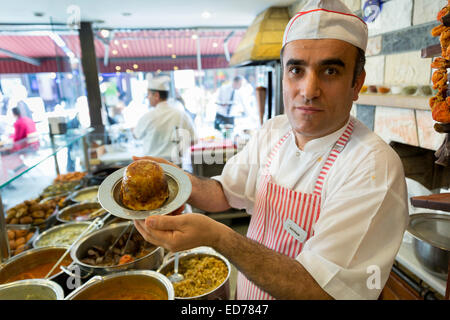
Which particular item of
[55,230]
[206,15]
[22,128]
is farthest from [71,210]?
[206,15]

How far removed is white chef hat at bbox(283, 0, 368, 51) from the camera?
934mm

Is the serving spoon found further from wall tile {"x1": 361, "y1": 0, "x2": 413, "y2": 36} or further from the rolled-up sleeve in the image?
wall tile {"x1": 361, "y1": 0, "x2": 413, "y2": 36}

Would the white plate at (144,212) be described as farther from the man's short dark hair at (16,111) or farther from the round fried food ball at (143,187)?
the man's short dark hair at (16,111)

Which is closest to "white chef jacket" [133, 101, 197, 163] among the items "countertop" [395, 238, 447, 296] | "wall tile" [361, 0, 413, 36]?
"wall tile" [361, 0, 413, 36]

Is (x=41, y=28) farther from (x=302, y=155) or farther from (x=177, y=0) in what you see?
(x=302, y=155)

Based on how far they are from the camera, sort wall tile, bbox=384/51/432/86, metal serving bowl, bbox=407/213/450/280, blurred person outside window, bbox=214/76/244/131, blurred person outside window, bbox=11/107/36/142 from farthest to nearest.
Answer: blurred person outside window, bbox=214/76/244/131 < blurred person outside window, bbox=11/107/36/142 < wall tile, bbox=384/51/432/86 < metal serving bowl, bbox=407/213/450/280

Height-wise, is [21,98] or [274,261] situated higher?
[21,98]

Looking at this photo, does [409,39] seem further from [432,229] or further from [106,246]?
[106,246]

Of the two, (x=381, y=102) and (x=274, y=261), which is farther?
(x=381, y=102)

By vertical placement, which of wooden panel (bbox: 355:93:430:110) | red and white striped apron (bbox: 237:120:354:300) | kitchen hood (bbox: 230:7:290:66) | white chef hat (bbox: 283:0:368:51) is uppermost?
kitchen hood (bbox: 230:7:290:66)

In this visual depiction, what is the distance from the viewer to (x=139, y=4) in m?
3.71

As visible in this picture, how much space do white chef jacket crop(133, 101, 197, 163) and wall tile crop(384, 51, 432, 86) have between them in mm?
2556
